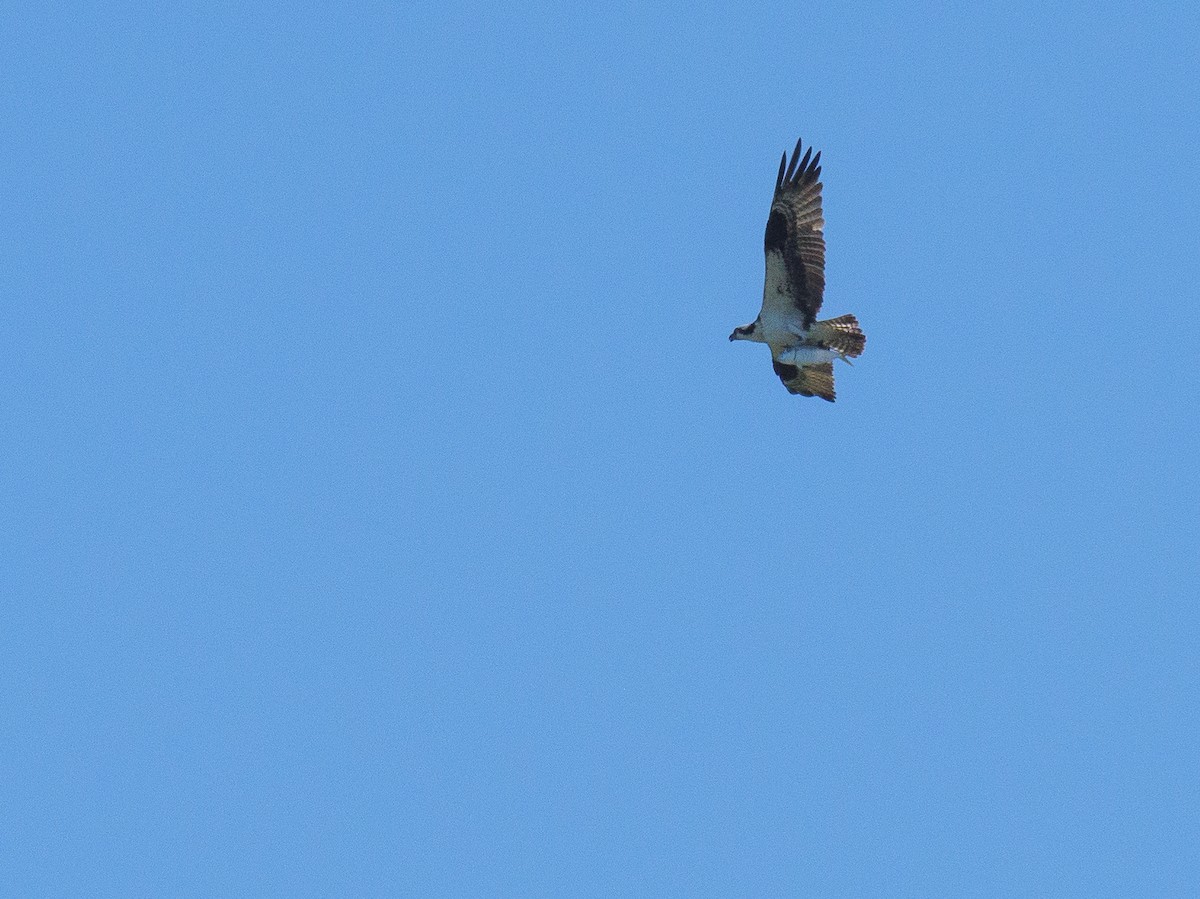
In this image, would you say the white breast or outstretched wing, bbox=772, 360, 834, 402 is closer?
the white breast

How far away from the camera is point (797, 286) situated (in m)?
34.5

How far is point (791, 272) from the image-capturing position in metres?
34.4

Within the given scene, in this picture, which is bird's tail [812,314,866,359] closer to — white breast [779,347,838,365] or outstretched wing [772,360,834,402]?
white breast [779,347,838,365]

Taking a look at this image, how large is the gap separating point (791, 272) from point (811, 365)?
186cm

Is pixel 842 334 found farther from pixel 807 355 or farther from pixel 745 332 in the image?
pixel 745 332

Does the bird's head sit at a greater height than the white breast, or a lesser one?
greater

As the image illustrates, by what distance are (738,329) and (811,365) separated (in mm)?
1204

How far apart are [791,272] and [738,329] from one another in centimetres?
148

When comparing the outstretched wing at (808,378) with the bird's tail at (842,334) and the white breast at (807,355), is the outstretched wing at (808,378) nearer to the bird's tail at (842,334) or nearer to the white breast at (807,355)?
the white breast at (807,355)

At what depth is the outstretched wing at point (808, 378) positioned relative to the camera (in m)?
35.8

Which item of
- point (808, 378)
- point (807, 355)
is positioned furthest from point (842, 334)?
point (808, 378)

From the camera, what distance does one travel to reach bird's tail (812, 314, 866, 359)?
114ft

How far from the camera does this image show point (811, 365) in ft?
117

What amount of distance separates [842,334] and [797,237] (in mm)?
1544
